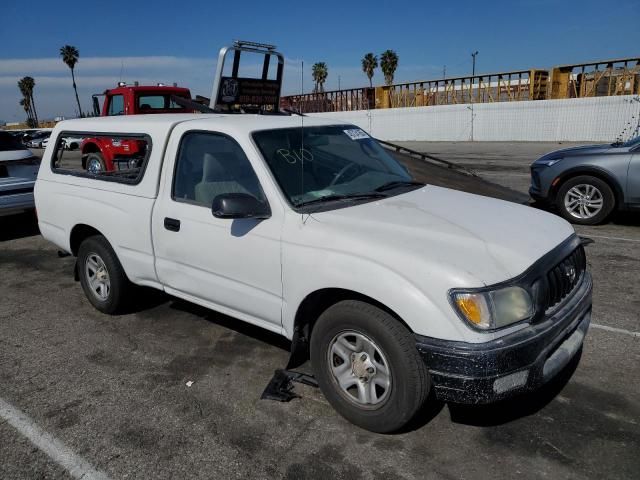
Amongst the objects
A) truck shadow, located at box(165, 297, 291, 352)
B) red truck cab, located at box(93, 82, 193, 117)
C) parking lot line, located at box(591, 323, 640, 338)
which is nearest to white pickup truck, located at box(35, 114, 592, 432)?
truck shadow, located at box(165, 297, 291, 352)

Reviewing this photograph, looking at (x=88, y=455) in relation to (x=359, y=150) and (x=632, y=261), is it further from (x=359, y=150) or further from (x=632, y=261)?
(x=632, y=261)

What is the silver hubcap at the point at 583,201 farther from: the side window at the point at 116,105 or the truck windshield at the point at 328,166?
the side window at the point at 116,105

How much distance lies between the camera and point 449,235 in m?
2.84

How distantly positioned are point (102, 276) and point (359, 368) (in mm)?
2813

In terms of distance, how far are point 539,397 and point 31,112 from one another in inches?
4023

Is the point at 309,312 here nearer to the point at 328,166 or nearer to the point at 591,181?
the point at 328,166

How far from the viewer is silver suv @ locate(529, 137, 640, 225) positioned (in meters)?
7.16

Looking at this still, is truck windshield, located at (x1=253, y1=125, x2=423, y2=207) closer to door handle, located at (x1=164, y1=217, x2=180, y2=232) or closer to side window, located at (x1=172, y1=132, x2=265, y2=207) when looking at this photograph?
side window, located at (x1=172, y1=132, x2=265, y2=207)

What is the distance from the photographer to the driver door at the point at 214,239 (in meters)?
3.23

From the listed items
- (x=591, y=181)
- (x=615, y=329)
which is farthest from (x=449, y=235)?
(x=591, y=181)

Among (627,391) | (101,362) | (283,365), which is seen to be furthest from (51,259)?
(627,391)

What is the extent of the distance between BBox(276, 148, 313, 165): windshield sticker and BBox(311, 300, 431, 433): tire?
3.65 feet

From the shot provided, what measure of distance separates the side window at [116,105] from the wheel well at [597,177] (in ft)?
29.2

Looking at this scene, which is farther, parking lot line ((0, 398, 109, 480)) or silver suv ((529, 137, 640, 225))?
silver suv ((529, 137, 640, 225))
